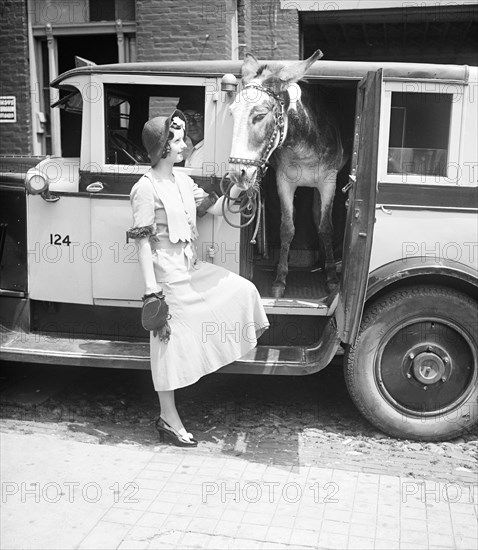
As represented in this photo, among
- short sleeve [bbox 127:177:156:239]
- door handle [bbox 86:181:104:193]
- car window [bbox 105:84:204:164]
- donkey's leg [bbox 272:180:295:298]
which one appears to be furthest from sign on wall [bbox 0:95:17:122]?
short sleeve [bbox 127:177:156:239]

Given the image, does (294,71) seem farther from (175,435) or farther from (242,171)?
(175,435)

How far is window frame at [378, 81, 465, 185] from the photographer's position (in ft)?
15.7

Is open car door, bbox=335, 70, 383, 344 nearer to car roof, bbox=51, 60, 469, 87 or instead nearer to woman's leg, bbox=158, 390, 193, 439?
car roof, bbox=51, 60, 469, 87

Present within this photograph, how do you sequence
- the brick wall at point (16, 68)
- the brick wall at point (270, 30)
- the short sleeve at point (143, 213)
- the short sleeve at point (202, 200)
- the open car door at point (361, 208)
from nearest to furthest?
the open car door at point (361, 208), the short sleeve at point (143, 213), the short sleeve at point (202, 200), the brick wall at point (270, 30), the brick wall at point (16, 68)

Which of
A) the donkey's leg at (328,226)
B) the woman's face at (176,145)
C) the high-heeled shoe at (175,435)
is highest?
the woman's face at (176,145)

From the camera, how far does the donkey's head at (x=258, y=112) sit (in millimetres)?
4590

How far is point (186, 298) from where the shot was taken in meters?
4.69

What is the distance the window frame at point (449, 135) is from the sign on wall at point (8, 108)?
7.36 m

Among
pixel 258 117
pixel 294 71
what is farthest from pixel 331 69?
pixel 258 117

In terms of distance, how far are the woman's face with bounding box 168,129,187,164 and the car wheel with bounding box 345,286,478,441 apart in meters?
1.61

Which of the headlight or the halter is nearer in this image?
the halter

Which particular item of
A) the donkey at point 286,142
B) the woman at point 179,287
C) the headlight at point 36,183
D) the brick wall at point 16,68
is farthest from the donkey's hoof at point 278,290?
the brick wall at point 16,68

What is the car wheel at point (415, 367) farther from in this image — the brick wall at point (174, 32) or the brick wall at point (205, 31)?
the brick wall at point (174, 32)

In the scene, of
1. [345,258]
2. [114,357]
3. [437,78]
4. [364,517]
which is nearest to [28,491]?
[114,357]
